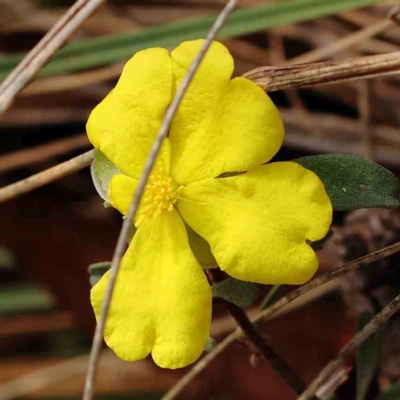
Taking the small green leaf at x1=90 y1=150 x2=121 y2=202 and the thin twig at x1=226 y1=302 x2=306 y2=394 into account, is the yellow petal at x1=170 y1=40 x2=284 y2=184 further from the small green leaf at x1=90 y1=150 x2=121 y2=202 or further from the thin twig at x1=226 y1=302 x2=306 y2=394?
the thin twig at x1=226 y1=302 x2=306 y2=394

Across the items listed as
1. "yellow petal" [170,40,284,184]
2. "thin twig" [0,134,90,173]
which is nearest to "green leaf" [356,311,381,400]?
"yellow petal" [170,40,284,184]

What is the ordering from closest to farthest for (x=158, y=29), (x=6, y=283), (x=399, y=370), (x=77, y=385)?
(x=399, y=370)
(x=158, y=29)
(x=77, y=385)
(x=6, y=283)

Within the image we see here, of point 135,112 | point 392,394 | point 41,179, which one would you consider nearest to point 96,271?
point 41,179

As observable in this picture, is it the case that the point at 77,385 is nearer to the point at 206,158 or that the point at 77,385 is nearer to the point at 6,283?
the point at 6,283

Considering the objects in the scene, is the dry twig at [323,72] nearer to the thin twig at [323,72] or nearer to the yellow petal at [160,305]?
the thin twig at [323,72]

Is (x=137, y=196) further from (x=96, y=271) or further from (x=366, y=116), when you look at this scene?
(x=366, y=116)

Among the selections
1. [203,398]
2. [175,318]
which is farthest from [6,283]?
[175,318]

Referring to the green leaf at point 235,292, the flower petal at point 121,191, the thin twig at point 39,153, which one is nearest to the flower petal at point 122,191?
the flower petal at point 121,191
